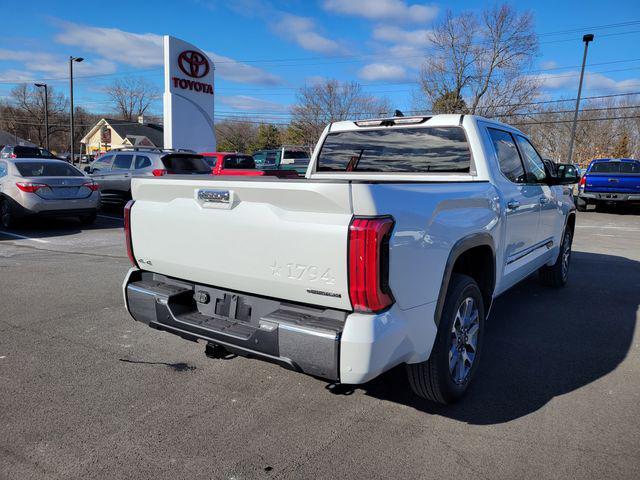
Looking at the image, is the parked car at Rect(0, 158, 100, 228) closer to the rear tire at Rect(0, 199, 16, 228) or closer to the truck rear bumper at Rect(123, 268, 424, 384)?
the rear tire at Rect(0, 199, 16, 228)

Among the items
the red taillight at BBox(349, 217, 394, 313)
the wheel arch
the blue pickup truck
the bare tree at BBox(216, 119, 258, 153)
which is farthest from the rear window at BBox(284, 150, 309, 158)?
the bare tree at BBox(216, 119, 258, 153)

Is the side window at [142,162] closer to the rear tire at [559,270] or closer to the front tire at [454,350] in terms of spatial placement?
the rear tire at [559,270]

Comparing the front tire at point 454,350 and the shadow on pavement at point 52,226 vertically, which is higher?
the front tire at point 454,350

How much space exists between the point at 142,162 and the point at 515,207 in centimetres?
1204

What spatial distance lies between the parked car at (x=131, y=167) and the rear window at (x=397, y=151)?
928cm

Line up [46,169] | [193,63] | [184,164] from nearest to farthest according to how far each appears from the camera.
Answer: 1. [46,169]
2. [184,164]
3. [193,63]

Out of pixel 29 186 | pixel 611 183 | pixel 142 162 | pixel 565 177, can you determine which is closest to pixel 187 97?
pixel 142 162

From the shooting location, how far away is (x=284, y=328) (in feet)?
8.82

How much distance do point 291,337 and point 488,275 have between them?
185cm

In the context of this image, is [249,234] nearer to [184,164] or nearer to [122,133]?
[184,164]

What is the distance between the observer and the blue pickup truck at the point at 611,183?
1733 centimetres

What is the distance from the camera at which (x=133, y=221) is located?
359 cm

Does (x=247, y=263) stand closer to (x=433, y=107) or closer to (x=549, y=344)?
(x=549, y=344)

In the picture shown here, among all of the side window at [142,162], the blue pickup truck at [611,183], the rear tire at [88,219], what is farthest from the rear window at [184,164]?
the blue pickup truck at [611,183]
